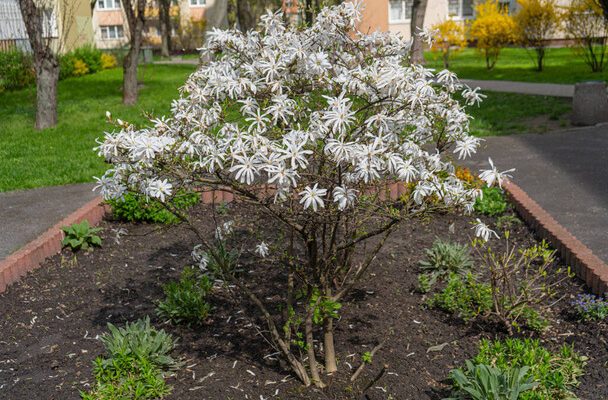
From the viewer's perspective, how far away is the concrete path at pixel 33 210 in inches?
246

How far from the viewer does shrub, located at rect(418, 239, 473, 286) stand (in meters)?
4.91

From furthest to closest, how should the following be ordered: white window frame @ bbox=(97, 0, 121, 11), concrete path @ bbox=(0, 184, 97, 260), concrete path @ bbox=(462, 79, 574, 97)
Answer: white window frame @ bbox=(97, 0, 121, 11) < concrete path @ bbox=(462, 79, 574, 97) < concrete path @ bbox=(0, 184, 97, 260)

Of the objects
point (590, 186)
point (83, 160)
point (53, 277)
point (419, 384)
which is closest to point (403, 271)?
point (419, 384)

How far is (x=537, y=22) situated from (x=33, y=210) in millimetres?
16550

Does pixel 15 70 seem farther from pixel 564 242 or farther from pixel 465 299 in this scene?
pixel 465 299

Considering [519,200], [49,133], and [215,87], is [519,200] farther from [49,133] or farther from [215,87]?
[49,133]

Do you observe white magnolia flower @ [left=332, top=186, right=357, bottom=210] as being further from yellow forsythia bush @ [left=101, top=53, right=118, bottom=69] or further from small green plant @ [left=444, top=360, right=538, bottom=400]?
yellow forsythia bush @ [left=101, top=53, right=118, bottom=69]

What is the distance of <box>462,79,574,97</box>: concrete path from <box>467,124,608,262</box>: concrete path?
4.23m

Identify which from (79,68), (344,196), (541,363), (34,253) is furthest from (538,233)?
(79,68)

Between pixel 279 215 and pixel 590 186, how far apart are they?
17.0ft

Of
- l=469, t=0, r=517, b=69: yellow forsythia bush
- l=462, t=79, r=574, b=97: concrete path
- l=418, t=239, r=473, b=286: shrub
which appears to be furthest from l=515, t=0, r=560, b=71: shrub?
l=418, t=239, r=473, b=286: shrub

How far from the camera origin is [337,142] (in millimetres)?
2803

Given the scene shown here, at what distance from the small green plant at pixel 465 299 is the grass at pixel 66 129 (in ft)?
6.85

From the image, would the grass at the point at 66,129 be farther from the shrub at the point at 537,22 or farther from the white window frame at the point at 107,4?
the white window frame at the point at 107,4
